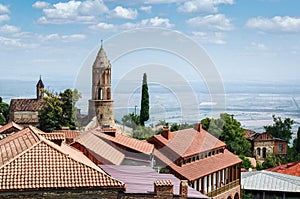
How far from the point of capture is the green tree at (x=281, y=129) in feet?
189

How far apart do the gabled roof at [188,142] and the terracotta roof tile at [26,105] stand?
96.8 feet

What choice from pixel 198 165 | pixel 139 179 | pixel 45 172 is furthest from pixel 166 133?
pixel 45 172

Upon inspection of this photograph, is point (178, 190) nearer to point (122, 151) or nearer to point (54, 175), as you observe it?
point (54, 175)

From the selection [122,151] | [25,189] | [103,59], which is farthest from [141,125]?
[25,189]

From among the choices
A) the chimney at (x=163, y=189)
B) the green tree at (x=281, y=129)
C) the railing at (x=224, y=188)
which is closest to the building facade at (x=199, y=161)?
the railing at (x=224, y=188)

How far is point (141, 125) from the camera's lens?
38.7 m

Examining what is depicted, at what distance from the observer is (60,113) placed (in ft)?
142

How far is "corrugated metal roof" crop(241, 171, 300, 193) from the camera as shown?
2469 centimetres

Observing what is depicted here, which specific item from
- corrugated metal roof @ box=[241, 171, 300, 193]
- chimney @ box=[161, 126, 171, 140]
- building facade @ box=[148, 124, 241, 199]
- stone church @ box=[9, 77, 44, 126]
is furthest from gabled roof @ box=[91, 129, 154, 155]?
stone church @ box=[9, 77, 44, 126]

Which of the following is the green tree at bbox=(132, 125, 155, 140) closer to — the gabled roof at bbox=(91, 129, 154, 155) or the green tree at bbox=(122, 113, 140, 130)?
the green tree at bbox=(122, 113, 140, 130)

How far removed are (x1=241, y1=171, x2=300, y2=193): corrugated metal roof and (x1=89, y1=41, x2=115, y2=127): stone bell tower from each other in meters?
15.4

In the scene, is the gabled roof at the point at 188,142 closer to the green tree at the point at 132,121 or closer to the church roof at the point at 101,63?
the green tree at the point at 132,121

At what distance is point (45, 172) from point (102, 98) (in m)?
30.7

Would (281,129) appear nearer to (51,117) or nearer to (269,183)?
(51,117)
